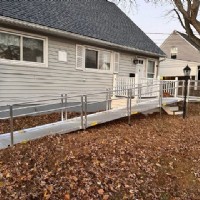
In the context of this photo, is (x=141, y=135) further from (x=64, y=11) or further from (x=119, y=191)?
(x=64, y=11)

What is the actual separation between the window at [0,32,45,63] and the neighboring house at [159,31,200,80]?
58.7 ft

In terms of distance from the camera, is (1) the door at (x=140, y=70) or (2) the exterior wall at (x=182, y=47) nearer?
(1) the door at (x=140, y=70)

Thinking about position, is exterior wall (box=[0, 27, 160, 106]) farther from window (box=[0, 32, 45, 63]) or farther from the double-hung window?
the double-hung window

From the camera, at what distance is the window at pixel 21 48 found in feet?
29.6

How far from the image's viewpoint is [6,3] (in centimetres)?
935

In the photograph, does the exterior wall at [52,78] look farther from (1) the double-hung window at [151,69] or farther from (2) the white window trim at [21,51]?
(1) the double-hung window at [151,69]

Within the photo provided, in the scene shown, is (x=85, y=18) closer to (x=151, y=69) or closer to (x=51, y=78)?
(x=51, y=78)

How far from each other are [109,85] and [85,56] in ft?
7.06

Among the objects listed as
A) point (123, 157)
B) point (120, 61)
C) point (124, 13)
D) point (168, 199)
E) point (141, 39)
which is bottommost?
point (168, 199)

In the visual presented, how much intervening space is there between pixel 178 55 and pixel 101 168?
96.3 ft

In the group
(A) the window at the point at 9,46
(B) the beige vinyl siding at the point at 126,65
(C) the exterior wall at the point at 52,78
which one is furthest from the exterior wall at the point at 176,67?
(A) the window at the point at 9,46

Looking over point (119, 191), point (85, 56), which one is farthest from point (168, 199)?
point (85, 56)

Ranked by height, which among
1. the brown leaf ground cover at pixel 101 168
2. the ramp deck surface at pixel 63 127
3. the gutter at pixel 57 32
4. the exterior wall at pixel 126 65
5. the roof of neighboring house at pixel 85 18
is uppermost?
the roof of neighboring house at pixel 85 18

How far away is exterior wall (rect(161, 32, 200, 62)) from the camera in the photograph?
101ft
